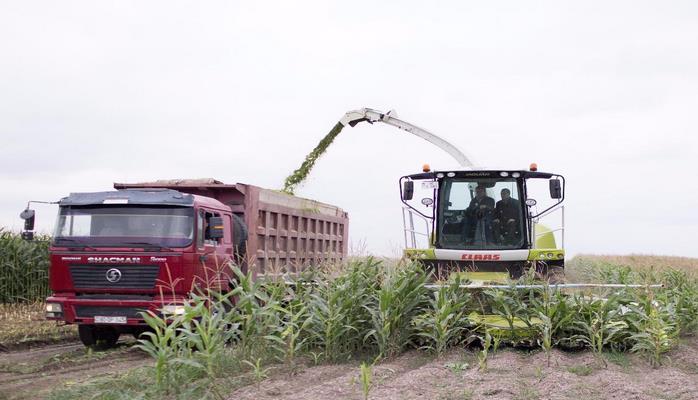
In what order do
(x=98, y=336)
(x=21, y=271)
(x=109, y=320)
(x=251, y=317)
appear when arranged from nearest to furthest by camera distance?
(x=251, y=317)
(x=109, y=320)
(x=98, y=336)
(x=21, y=271)

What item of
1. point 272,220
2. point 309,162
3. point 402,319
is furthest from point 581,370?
point 309,162

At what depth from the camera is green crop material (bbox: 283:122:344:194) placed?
58.9 ft

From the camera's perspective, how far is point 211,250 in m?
13.1

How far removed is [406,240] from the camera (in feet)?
40.7

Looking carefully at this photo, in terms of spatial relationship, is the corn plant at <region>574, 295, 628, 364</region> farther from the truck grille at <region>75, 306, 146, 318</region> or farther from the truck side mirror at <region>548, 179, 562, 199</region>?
the truck grille at <region>75, 306, 146, 318</region>

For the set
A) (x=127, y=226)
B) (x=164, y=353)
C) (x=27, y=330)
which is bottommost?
(x=27, y=330)

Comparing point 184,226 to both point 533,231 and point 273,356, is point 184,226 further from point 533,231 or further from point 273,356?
point 533,231

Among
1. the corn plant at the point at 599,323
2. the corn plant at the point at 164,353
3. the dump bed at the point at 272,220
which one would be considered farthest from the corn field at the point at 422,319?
the dump bed at the point at 272,220

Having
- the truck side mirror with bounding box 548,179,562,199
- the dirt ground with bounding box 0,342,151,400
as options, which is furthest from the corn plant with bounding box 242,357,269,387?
the truck side mirror with bounding box 548,179,562,199

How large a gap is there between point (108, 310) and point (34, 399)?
3.41 m

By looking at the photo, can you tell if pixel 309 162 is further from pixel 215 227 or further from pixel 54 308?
pixel 54 308

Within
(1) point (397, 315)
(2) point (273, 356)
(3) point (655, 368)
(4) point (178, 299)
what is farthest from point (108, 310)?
(3) point (655, 368)

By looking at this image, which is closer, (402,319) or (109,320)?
(402,319)

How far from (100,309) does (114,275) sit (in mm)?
563
